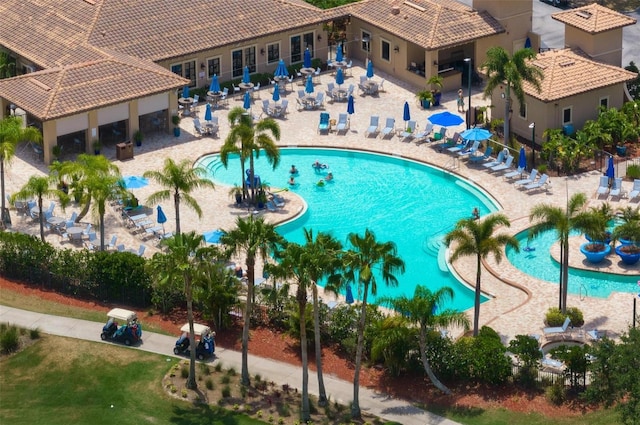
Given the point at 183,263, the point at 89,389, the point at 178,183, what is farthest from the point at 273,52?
the point at 183,263

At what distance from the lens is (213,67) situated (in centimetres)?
8106

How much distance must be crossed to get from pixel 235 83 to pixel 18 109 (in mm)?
11800

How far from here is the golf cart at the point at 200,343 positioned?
55.8 metres

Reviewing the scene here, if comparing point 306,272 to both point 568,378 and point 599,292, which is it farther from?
point 599,292

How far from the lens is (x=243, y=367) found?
54.1 m

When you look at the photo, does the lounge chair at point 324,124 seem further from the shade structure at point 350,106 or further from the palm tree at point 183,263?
the palm tree at point 183,263

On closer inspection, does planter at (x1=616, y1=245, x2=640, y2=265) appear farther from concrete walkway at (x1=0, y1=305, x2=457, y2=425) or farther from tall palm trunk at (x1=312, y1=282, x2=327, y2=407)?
tall palm trunk at (x1=312, y1=282, x2=327, y2=407)

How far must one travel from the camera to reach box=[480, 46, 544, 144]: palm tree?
234 ft

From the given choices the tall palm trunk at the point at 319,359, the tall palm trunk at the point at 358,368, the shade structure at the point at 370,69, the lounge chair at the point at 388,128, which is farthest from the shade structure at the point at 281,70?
the tall palm trunk at the point at 358,368

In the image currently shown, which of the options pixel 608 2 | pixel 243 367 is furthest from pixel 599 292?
pixel 608 2

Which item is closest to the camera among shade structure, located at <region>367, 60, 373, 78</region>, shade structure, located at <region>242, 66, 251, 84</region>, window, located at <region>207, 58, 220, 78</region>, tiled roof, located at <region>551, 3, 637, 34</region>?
tiled roof, located at <region>551, 3, 637, 34</region>

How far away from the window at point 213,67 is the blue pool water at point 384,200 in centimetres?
829

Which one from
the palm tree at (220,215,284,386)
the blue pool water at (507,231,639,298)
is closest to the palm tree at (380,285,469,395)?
Result: the palm tree at (220,215,284,386)

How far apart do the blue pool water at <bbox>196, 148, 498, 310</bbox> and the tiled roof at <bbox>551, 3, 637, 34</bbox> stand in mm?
12128
